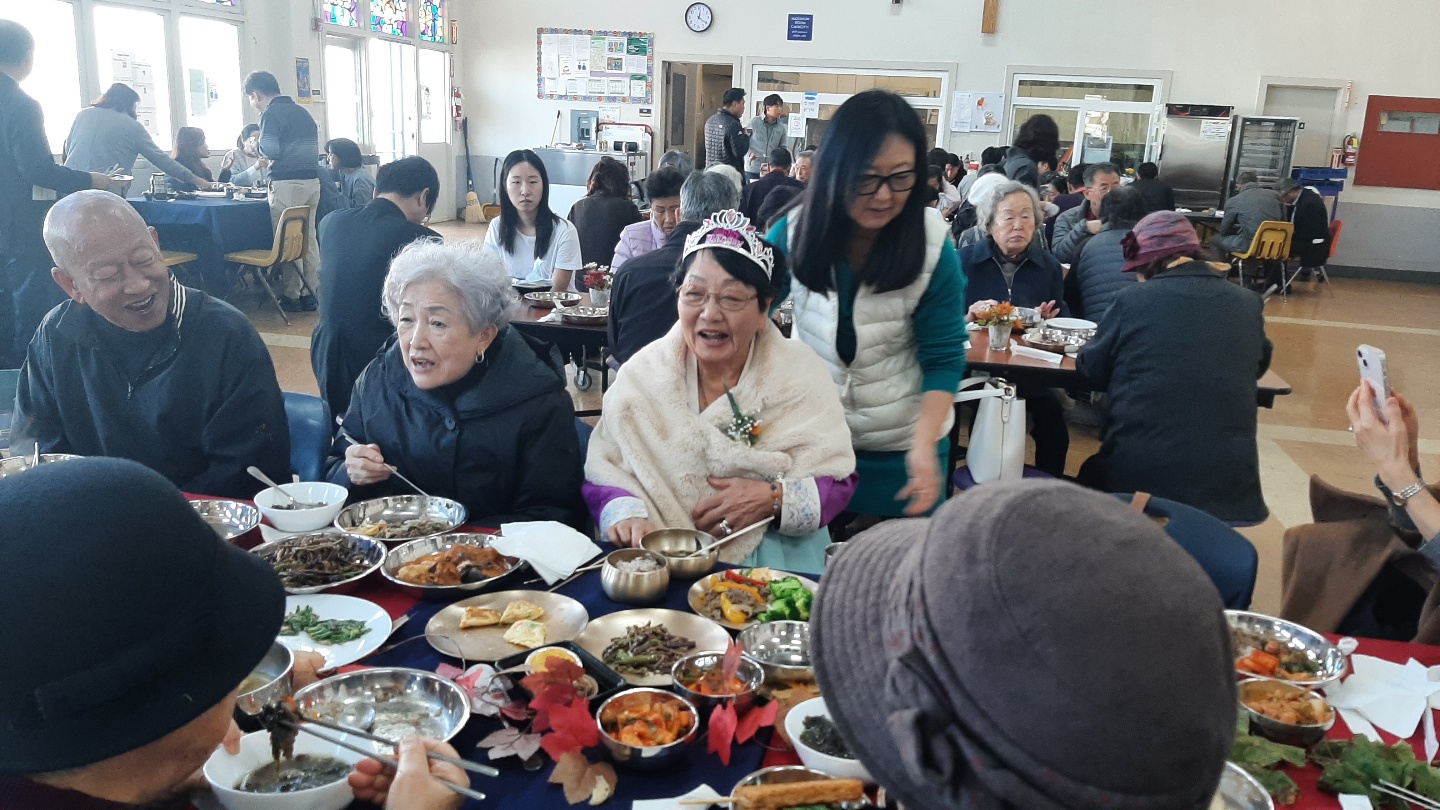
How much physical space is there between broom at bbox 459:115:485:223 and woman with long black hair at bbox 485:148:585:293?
31.9 ft

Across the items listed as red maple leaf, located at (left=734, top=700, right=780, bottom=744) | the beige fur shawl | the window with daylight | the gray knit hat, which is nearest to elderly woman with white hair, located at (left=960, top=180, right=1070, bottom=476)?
the beige fur shawl

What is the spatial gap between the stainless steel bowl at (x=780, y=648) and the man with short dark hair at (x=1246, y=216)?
396 inches

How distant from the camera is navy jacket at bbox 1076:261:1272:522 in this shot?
10.1 ft

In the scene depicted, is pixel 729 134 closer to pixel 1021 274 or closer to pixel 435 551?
pixel 1021 274

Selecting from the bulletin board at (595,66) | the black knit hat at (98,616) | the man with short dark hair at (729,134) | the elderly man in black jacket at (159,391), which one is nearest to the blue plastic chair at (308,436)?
the elderly man in black jacket at (159,391)

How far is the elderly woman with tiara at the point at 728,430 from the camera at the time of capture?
2.33 m

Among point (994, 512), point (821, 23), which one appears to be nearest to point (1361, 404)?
point (994, 512)

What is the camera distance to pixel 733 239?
7.83 feet

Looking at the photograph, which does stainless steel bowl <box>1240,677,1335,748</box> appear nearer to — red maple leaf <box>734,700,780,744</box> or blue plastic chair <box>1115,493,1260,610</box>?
blue plastic chair <box>1115,493,1260,610</box>

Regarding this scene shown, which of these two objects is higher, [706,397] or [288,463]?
[706,397]

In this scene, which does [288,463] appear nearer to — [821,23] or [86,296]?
[86,296]

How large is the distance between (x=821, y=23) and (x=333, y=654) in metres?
12.9

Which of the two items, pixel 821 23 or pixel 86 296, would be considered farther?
pixel 821 23

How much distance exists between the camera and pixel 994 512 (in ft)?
2.34
